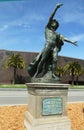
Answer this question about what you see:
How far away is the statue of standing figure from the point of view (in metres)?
7.73

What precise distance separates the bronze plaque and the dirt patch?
5.93 feet

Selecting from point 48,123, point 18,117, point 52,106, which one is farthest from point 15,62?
point 48,123

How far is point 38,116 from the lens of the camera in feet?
23.0

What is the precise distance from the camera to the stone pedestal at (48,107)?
695 cm

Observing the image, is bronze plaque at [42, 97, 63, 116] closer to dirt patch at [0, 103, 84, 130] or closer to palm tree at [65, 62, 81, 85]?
dirt patch at [0, 103, 84, 130]

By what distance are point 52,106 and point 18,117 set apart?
2.87 m

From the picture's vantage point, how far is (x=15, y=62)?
44750mm

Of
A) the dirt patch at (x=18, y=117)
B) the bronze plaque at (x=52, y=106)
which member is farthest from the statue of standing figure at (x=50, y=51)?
the dirt patch at (x=18, y=117)

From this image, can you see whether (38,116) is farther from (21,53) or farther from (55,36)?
(21,53)

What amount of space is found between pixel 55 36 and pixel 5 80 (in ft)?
120

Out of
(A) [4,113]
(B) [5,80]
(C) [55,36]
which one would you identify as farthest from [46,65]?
(B) [5,80]

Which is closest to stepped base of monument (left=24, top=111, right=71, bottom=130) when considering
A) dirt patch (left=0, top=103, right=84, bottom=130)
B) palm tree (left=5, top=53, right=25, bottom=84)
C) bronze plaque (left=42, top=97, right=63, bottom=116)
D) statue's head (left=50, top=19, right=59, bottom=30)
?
bronze plaque (left=42, top=97, right=63, bottom=116)

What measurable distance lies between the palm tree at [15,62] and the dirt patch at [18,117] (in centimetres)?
3264

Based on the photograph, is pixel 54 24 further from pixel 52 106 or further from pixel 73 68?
pixel 73 68
